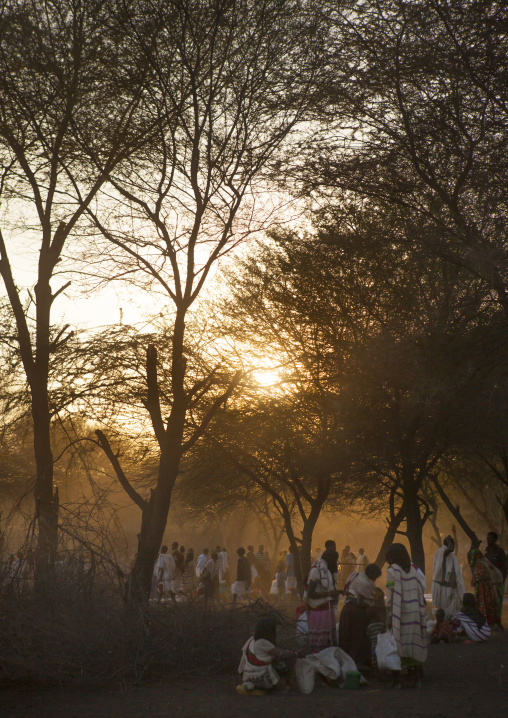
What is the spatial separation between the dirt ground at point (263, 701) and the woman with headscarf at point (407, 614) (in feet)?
1.07

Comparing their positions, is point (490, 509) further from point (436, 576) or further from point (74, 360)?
point (74, 360)

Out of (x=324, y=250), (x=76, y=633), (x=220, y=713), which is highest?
(x=324, y=250)

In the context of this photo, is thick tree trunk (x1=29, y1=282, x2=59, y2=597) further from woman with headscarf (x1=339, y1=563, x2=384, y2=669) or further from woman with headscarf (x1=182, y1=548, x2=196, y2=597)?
woman with headscarf (x1=182, y1=548, x2=196, y2=597)

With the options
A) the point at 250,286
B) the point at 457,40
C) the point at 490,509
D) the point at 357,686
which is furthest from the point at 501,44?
the point at 490,509

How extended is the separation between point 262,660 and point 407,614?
5.56 ft

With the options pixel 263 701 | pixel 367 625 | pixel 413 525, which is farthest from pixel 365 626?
pixel 413 525

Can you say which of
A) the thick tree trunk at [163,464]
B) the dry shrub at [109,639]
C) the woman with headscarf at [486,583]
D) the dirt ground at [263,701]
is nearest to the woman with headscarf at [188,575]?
the woman with headscarf at [486,583]

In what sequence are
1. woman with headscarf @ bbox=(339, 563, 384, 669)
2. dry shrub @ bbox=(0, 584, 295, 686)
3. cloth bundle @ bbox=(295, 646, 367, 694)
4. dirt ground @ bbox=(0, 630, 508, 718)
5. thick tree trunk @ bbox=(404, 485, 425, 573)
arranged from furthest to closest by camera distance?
1. thick tree trunk @ bbox=(404, 485, 425, 573)
2. woman with headscarf @ bbox=(339, 563, 384, 669)
3. cloth bundle @ bbox=(295, 646, 367, 694)
4. dry shrub @ bbox=(0, 584, 295, 686)
5. dirt ground @ bbox=(0, 630, 508, 718)

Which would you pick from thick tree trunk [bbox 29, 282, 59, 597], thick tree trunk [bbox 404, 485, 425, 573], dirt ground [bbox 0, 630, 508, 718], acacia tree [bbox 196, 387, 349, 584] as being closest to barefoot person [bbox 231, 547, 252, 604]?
acacia tree [bbox 196, 387, 349, 584]

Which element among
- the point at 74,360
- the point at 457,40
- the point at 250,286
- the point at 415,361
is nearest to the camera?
the point at 457,40

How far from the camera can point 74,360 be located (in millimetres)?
13320

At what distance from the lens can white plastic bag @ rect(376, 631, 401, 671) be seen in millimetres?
8508

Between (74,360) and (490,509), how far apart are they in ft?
88.5

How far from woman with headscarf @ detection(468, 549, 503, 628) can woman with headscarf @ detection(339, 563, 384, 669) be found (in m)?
→ 5.03
